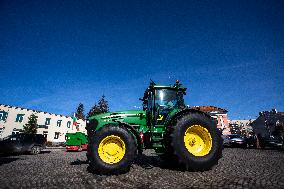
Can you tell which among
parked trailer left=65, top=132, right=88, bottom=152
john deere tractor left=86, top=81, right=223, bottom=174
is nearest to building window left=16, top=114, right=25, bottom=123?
parked trailer left=65, top=132, right=88, bottom=152

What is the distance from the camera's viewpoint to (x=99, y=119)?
25.2 ft

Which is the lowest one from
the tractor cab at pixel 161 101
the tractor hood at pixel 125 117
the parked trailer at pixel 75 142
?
the parked trailer at pixel 75 142

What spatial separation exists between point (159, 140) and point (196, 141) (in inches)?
45.7

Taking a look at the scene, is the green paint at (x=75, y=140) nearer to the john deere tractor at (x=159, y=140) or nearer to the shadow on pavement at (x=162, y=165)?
the shadow on pavement at (x=162, y=165)

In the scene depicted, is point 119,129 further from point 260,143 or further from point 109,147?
point 260,143

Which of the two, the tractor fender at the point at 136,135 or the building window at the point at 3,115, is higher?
the building window at the point at 3,115

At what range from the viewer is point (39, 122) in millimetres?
40406

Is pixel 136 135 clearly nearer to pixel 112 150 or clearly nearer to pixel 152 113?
pixel 112 150

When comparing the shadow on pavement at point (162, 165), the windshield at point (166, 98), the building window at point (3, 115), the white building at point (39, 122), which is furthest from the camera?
the white building at point (39, 122)

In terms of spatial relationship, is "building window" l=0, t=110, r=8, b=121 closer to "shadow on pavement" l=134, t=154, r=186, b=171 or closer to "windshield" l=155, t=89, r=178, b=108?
"shadow on pavement" l=134, t=154, r=186, b=171

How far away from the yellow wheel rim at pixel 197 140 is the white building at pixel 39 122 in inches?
1465

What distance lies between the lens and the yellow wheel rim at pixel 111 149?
626 centimetres

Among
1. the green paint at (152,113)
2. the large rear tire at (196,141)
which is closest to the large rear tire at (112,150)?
the green paint at (152,113)

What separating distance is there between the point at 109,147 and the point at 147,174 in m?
1.38
